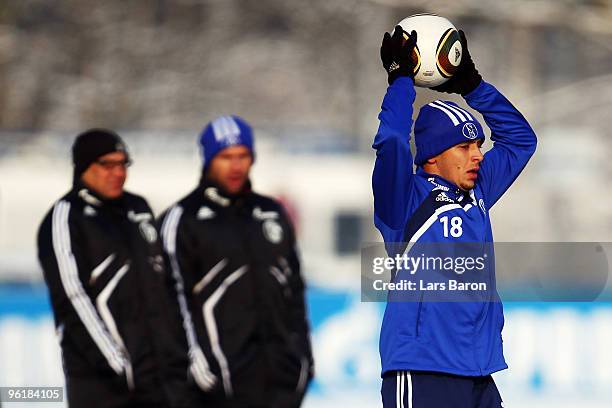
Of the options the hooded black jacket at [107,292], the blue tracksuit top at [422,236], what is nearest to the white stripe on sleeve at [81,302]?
the hooded black jacket at [107,292]

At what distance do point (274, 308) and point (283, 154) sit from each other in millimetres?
17024

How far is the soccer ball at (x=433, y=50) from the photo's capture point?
5.17 m

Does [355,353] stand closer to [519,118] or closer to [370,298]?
[370,298]

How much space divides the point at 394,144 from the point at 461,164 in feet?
1.33

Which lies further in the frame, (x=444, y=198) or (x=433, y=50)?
(x=433, y=50)

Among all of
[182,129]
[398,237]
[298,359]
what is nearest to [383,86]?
[182,129]

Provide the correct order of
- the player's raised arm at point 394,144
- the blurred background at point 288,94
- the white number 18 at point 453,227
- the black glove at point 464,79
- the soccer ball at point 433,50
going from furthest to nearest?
the blurred background at point 288,94, the black glove at point 464,79, the soccer ball at point 433,50, the white number 18 at point 453,227, the player's raised arm at point 394,144

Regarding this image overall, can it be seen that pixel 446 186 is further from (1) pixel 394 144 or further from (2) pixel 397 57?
(2) pixel 397 57

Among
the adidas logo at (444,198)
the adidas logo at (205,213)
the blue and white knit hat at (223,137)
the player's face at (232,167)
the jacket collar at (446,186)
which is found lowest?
the adidas logo at (444,198)

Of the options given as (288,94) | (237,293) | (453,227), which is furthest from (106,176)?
(288,94)

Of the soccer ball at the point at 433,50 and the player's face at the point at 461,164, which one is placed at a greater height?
the soccer ball at the point at 433,50

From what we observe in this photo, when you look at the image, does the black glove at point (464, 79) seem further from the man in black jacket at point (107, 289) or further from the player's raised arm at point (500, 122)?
the man in black jacket at point (107, 289)

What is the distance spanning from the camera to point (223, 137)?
22.1 ft

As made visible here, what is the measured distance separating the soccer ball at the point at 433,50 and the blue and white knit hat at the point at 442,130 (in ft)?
0.56
